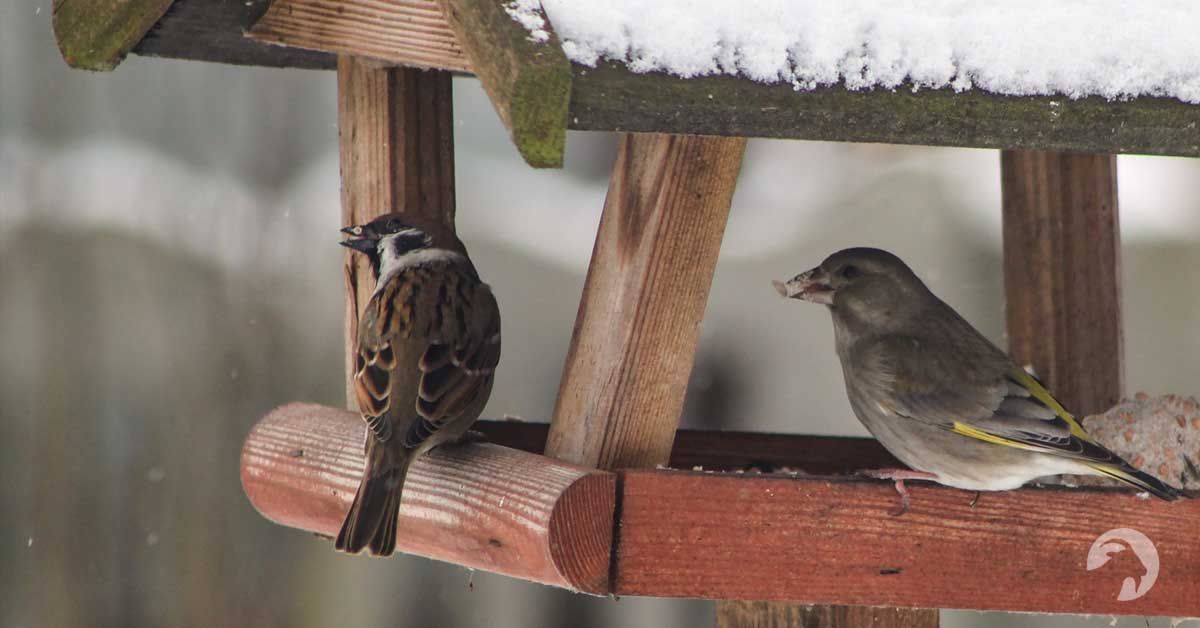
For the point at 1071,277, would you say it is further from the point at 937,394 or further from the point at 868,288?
the point at 937,394

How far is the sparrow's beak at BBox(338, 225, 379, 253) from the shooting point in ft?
11.7

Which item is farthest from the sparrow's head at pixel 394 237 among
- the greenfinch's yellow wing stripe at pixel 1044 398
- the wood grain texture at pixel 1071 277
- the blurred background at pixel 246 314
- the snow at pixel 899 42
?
the blurred background at pixel 246 314

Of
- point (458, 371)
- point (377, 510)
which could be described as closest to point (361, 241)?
point (458, 371)

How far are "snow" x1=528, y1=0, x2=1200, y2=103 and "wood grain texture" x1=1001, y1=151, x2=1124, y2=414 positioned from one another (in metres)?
1.65

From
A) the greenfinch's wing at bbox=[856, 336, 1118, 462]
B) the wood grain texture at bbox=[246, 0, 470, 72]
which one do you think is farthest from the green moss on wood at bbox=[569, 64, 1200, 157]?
the greenfinch's wing at bbox=[856, 336, 1118, 462]

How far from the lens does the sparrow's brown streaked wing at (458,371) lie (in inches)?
132

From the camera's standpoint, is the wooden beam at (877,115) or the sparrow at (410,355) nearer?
the wooden beam at (877,115)

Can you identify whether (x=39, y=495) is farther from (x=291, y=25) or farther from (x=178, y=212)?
(x=291, y=25)

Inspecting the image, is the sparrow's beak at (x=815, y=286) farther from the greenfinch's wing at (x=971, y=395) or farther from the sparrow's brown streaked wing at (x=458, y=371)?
the sparrow's brown streaked wing at (x=458, y=371)

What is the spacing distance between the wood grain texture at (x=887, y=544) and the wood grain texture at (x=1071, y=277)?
4.11 ft

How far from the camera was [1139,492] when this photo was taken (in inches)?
121

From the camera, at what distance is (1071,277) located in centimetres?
433

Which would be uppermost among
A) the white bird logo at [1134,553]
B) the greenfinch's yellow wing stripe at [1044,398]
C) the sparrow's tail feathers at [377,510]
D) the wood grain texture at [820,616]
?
the greenfinch's yellow wing stripe at [1044,398]

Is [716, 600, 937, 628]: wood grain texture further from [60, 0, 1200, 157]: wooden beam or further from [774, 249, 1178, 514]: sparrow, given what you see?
[60, 0, 1200, 157]: wooden beam
